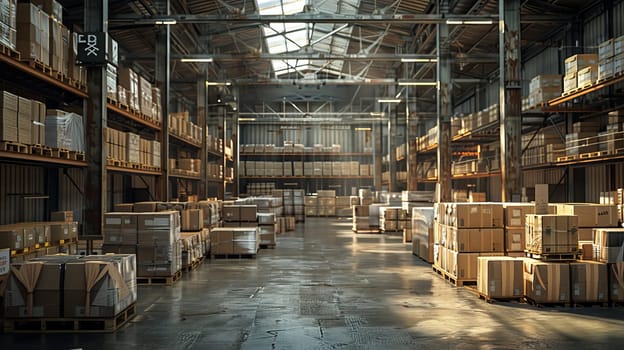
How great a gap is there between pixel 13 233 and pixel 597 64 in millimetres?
11680

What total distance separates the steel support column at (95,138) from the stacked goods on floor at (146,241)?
1.61 metres

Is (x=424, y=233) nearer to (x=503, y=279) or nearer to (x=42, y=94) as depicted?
(x=503, y=279)

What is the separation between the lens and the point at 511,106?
12.9 m

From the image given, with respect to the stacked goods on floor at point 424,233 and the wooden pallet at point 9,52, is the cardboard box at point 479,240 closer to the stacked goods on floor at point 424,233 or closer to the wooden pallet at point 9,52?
the stacked goods on floor at point 424,233

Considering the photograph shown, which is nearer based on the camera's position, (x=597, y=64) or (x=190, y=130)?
(x=597, y=64)

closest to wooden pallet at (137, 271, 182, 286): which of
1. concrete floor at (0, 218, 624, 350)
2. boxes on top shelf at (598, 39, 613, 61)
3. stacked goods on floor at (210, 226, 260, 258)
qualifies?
concrete floor at (0, 218, 624, 350)

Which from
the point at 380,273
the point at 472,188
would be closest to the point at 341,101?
the point at 472,188

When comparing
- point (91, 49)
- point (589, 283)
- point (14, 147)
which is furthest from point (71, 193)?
point (589, 283)

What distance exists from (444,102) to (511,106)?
5509 mm

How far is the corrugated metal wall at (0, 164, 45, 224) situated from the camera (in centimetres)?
1193

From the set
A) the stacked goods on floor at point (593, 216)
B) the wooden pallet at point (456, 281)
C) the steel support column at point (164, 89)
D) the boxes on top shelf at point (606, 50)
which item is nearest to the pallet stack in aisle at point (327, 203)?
the steel support column at point (164, 89)

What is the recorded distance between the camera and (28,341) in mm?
5758

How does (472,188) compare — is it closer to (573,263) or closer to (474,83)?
(474,83)

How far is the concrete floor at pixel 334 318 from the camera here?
18.8 feet
